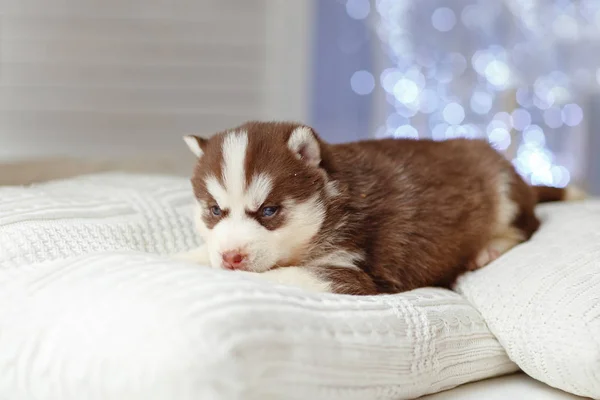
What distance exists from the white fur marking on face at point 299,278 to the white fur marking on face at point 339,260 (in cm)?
9

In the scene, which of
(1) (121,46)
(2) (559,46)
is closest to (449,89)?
(2) (559,46)

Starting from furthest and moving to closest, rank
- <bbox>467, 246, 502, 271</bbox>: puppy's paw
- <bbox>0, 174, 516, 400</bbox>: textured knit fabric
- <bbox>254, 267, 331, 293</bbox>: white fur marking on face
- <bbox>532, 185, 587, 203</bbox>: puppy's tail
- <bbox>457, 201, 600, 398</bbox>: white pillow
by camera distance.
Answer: <bbox>532, 185, 587, 203</bbox>: puppy's tail → <bbox>467, 246, 502, 271</bbox>: puppy's paw → <bbox>254, 267, 331, 293</bbox>: white fur marking on face → <bbox>457, 201, 600, 398</bbox>: white pillow → <bbox>0, 174, 516, 400</bbox>: textured knit fabric

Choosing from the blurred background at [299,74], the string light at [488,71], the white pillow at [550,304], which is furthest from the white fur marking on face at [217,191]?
the string light at [488,71]

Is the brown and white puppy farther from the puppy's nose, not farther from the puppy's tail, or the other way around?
the puppy's tail

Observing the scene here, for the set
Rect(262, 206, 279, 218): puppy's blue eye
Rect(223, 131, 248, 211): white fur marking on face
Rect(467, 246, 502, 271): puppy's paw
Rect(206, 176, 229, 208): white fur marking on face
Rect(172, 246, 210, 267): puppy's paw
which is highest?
Rect(223, 131, 248, 211): white fur marking on face

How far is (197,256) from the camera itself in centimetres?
166

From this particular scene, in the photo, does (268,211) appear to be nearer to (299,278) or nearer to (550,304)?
(299,278)

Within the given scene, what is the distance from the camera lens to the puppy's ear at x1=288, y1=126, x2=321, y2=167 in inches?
62.5

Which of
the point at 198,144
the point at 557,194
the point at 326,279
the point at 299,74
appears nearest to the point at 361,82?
the point at 299,74

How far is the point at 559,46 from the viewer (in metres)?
3.96

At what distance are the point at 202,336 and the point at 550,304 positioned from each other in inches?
28.8

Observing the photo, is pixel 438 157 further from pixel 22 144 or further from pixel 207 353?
pixel 22 144

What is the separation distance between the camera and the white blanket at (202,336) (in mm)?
1033

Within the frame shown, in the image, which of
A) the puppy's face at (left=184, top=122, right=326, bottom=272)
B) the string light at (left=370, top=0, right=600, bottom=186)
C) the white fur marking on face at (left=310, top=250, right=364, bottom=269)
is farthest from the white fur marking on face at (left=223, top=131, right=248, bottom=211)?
the string light at (left=370, top=0, right=600, bottom=186)
